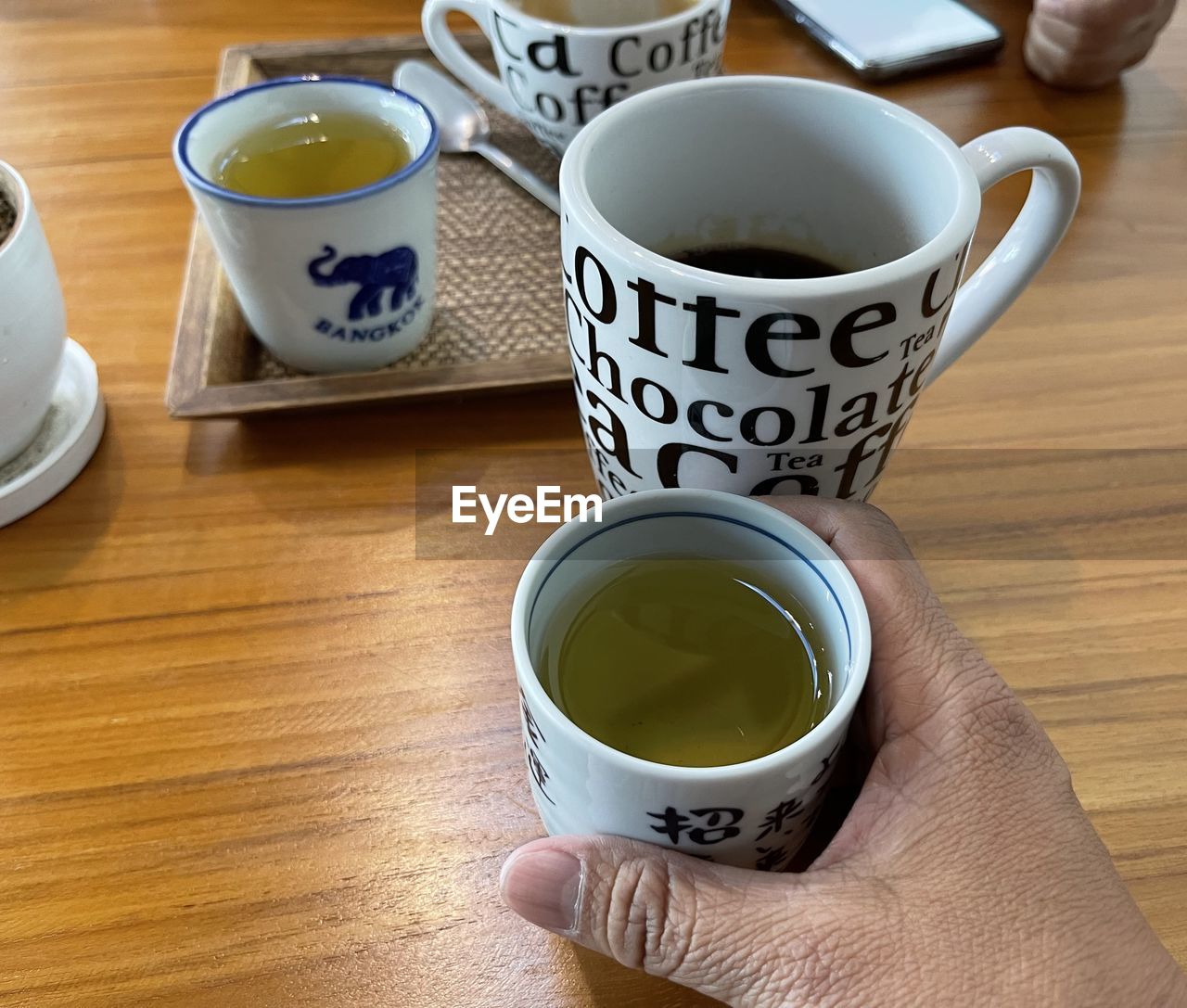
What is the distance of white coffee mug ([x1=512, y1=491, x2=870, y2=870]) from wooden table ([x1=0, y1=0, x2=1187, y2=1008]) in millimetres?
95

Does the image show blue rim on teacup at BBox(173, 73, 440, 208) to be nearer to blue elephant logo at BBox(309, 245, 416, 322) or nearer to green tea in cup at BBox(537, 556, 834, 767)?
blue elephant logo at BBox(309, 245, 416, 322)

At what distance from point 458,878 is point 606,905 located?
12cm

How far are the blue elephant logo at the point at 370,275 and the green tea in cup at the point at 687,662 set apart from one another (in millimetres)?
287

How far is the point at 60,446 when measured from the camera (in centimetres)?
60

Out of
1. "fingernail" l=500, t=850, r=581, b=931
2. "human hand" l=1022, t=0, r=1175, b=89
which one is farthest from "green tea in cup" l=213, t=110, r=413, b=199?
"human hand" l=1022, t=0, r=1175, b=89

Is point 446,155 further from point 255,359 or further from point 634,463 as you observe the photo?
point 634,463

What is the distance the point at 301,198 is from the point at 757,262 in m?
0.29

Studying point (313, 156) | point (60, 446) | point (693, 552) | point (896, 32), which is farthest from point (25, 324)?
point (896, 32)

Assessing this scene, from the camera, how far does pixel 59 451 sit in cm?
59

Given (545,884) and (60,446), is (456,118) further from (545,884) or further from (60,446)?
(545,884)

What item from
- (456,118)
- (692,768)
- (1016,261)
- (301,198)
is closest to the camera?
(692,768)

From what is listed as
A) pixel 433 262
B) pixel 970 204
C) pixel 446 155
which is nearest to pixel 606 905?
pixel 970 204

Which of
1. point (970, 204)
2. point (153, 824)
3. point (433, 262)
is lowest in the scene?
point (153, 824)
